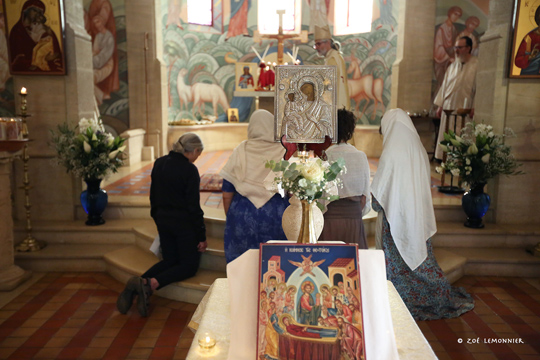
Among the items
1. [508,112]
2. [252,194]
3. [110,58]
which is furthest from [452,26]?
Result: [252,194]

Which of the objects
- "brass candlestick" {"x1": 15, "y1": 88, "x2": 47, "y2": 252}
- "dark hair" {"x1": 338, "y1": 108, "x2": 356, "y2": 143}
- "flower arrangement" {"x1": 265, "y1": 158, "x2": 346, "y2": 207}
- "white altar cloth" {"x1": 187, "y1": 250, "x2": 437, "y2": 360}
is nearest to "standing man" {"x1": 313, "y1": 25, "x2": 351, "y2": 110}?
"dark hair" {"x1": 338, "y1": 108, "x2": 356, "y2": 143}

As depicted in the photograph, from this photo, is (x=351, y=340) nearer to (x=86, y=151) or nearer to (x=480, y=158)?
(x=480, y=158)

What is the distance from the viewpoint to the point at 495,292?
495cm

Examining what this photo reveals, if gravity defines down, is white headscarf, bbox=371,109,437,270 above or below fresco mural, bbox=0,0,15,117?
below

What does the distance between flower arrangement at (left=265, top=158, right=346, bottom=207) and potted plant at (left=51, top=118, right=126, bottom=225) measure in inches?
151

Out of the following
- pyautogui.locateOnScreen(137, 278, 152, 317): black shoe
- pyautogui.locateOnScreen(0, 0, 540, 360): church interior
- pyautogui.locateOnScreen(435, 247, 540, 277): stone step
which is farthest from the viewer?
pyautogui.locateOnScreen(435, 247, 540, 277): stone step

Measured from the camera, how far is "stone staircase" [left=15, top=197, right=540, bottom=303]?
5.22m

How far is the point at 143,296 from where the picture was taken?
169 inches

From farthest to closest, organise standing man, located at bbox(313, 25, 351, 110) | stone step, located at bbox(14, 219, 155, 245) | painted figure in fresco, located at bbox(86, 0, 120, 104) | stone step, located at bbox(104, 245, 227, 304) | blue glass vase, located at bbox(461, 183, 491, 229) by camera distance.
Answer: painted figure in fresco, located at bbox(86, 0, 120, 104) < standing man, located at bbox(313, 25, 351, 110) < stone step, located at bbox(14, 219, 155, 245) < blue glass vase, located at bbox(461, 183, 491, 229) < stone step, located at bbox(104, 245, 227, 304)

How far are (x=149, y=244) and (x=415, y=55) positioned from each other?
261 inches

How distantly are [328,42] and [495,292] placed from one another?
4037 mm

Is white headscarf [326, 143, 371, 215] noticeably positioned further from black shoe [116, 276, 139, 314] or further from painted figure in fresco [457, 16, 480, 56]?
painted figure in fresco [457, 16, 480, 56]

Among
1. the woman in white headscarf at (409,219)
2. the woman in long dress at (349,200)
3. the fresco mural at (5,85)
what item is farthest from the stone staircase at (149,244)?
the woman in long dress at (349,200)

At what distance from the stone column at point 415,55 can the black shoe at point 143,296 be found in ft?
23.0
